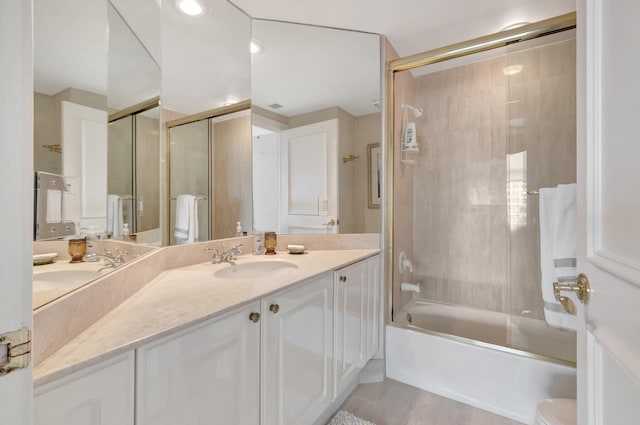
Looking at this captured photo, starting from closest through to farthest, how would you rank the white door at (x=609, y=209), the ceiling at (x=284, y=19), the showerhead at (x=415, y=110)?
the white door at (x=609, y=209) → the ceiling at (x=284, y=19) → the showerhead at (x=415, y=110)

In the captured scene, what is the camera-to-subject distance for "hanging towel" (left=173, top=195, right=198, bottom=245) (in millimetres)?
1523

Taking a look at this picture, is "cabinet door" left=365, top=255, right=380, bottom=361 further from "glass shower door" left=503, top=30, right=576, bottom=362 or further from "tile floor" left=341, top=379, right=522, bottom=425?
"glass shower door" left=503, top=30, right=576, bottom=362

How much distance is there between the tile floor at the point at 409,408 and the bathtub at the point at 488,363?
6 centimetres

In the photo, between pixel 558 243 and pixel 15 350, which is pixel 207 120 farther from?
pixel 558 243

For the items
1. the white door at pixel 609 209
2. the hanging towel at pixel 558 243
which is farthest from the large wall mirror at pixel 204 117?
the white door at pixel 609 209

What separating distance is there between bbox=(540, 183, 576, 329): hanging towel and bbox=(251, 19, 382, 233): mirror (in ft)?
3.28

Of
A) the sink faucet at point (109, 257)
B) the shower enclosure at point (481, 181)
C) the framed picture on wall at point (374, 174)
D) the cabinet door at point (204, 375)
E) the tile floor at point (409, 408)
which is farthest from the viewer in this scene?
the framed picture on wall at point (374, 174)

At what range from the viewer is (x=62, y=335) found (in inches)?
26.3

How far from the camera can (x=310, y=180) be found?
2.12m

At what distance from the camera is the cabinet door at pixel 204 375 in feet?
2.43

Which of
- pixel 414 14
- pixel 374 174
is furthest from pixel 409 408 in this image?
pixel 414 14

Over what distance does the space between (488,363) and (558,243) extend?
0.83 m

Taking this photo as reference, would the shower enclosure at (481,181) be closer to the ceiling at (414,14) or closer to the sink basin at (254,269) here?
the ceiling at (414,14)

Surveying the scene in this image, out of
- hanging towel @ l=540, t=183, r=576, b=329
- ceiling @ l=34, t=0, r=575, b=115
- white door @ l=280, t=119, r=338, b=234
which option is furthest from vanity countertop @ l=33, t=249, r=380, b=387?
hanging towel @ l=540, t=183, r=576, b=329
